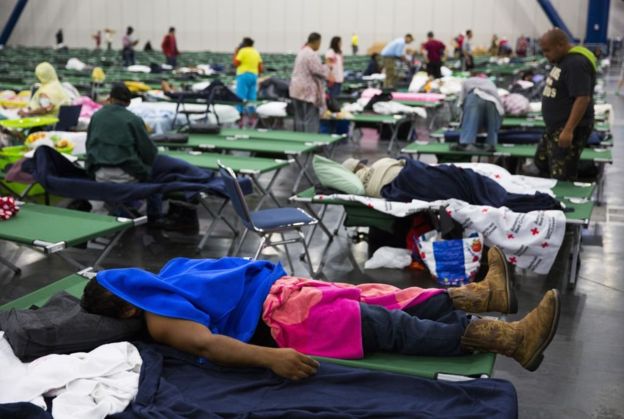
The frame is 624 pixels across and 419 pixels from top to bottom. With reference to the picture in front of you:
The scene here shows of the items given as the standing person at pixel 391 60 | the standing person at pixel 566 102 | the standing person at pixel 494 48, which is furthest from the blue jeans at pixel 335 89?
the standing person at pixel 494 48

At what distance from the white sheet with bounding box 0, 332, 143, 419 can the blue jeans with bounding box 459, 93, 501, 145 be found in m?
5.08

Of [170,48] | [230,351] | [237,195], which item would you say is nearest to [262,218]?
[237,195]

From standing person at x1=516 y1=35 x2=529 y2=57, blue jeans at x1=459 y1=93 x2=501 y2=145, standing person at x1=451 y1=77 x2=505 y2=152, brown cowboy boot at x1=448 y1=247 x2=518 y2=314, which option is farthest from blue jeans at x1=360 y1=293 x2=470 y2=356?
standing person at x1=516 y1=35 x2=529 y2=57

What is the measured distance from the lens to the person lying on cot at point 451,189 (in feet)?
15.9

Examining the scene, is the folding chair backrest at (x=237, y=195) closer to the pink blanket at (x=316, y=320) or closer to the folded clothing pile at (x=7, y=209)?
the folded clothing pile at (x=7, y=209)

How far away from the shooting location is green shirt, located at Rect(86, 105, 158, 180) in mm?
5531

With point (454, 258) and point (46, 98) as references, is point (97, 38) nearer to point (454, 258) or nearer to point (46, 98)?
point (46, 98)

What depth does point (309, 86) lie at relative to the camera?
9.20 m

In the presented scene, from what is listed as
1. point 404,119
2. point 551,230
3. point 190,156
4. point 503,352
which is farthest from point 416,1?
point 503,352

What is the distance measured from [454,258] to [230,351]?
2.25m

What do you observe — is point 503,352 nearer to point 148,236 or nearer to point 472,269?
point 472,269

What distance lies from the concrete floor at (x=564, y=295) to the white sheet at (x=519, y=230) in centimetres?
21

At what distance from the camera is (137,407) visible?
2436 millimetres

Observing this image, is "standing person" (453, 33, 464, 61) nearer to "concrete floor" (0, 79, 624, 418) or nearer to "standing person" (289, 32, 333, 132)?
"standing person" (289, 32, 333, 132)
